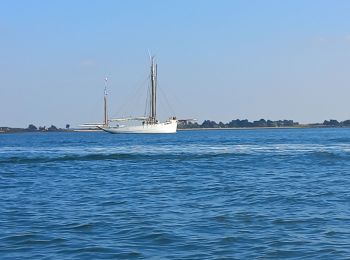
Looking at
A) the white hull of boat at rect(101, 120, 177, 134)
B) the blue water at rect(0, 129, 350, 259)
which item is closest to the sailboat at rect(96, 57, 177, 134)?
the white hull of boat at rect(101, 120, 177, 134)

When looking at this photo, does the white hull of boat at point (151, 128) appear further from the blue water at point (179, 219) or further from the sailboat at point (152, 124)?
the blue water at point (179, 219)

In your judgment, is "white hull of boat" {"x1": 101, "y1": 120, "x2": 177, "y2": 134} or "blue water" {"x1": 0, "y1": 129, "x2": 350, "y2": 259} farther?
"white hull of boat" {"x1": 101, "y1": 120, "x2": 177, "y2": 134}

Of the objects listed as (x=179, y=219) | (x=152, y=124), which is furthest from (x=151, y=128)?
(x=179, y=219)

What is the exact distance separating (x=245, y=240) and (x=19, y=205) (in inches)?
356

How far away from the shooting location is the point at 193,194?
2280 centimetres

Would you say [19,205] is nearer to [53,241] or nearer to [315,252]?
[53,241]

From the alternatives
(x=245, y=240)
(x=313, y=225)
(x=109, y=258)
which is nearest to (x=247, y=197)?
(x=313, y=225)

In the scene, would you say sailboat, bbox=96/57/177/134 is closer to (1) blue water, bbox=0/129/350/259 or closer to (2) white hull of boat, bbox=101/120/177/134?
(2) white hull of boat, bbox=101/120/177/134

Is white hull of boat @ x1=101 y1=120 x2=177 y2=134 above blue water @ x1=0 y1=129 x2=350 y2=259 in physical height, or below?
above

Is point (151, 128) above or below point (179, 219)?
above

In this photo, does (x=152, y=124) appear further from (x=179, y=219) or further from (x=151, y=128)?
(x=179, y=219)

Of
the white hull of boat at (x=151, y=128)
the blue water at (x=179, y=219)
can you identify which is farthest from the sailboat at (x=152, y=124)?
the blue water at (x=179, y=219)

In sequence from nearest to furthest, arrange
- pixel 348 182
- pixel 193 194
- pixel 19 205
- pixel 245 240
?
pixel 245 240 → pixel 19 205 → pixel 193 194 → pixel 348 182

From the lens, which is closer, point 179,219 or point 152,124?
point 179,219
